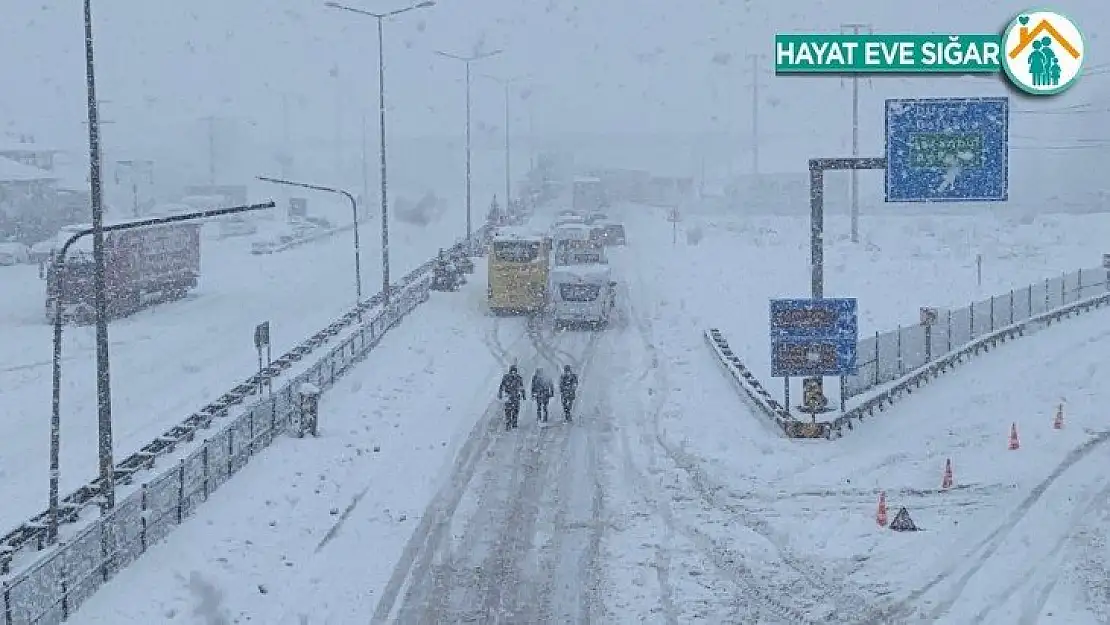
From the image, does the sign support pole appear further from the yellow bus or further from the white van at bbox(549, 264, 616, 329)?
the yellow bus

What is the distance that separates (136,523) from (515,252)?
1070 inches

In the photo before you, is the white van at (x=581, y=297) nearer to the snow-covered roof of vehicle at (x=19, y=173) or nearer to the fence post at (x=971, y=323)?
the fence post at (x=971, y=323)

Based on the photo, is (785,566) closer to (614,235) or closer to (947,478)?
(947,478)

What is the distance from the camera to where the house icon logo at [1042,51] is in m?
23.1

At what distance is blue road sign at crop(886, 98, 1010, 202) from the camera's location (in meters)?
23.5

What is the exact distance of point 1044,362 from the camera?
108 feet

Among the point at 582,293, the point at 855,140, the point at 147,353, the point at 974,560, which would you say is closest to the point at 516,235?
the point at 582,293

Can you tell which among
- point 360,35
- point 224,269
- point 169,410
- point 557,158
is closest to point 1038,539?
point 169,410

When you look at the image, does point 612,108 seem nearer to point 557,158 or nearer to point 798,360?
point 557,158

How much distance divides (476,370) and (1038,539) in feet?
58.4

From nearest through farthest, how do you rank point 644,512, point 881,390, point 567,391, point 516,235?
point 644,512
point 567,391
point 881,390
point 516,235

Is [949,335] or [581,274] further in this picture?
[581,274]

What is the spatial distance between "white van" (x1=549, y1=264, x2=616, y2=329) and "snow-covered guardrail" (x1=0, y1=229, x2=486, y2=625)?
1196cm

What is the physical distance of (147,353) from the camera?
3666 centimetres
